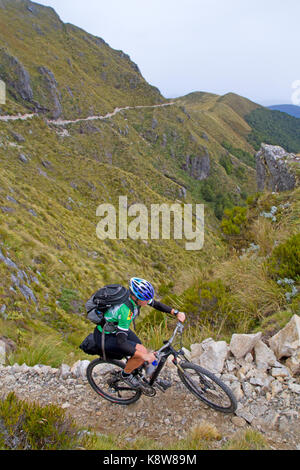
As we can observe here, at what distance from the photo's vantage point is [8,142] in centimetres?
3672

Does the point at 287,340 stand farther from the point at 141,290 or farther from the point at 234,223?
the point at 234,223

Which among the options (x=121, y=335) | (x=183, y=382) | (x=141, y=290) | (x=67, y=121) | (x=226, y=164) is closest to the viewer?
(x=121, y=335)

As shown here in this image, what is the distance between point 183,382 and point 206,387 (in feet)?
1.08

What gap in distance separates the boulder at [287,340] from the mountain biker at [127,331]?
1634mm

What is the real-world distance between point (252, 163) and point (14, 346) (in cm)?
15628

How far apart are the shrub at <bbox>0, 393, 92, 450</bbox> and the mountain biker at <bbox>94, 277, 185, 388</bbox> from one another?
1.00 meters

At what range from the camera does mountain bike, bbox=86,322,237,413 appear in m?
3.70

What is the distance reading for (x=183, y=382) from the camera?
397 centimetres

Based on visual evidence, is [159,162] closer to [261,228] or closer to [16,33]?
[16,33]

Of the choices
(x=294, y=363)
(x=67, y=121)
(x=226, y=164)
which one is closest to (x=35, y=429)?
(x=294, y=363)

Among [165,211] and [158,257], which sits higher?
[165,211]

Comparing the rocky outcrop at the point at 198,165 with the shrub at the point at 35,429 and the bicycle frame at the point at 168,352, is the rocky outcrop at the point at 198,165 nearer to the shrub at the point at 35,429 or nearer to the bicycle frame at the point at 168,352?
the bicycle frame at the point at 168,352

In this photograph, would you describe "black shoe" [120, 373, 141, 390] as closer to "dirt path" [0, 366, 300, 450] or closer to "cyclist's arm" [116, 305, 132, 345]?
"dirt path" [0, 366, 300, 450]
